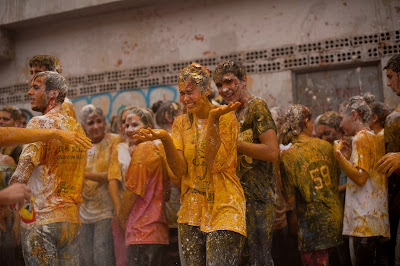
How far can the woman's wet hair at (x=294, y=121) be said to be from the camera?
Result: 4.82m

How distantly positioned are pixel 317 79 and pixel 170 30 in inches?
129

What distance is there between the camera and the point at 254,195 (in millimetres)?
3910

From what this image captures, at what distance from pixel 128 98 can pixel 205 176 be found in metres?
6.43

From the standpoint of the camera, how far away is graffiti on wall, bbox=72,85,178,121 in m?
9.27

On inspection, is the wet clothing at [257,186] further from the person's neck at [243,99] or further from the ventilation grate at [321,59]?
the ventilation grate at [321,59]

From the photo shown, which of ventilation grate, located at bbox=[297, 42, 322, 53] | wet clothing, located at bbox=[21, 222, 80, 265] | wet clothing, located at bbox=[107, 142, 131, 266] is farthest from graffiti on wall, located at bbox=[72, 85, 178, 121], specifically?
wet clothing, located at bbox=[21, 222, 80, 265]

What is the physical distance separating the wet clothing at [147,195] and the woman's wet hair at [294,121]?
1.41 m

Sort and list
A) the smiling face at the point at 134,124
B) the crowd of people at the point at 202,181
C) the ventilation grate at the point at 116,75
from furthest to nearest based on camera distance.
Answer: the ventilation grate at the point at 116,75 < the smiling face at the point at 134,124 < the crowd of people at the point at 202,181

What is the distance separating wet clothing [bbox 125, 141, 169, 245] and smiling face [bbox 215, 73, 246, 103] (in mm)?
1087

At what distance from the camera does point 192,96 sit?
3516mm

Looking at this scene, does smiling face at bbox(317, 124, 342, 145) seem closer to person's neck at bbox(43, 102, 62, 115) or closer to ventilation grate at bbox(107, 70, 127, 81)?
person's neck at bbox(43, 102, 62, 115)

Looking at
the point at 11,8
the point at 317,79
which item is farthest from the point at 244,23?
the point at 11,8

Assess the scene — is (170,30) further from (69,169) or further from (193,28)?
(69,169)

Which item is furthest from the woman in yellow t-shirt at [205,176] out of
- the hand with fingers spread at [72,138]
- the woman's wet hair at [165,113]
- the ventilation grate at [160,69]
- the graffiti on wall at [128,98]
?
the ventilation grate at [160,69]
